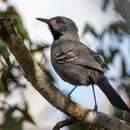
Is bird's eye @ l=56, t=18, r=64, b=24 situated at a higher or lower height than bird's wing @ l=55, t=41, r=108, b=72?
higher

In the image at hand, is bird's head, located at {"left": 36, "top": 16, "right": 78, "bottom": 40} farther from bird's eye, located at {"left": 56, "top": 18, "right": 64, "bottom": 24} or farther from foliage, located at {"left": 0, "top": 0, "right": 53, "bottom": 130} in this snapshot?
foliage, located at {"left": 0, "top": 0, "right": 53, "bottom": 130}

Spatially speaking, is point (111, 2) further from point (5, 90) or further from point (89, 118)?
point (5, 90)

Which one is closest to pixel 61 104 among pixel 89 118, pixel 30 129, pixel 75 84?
pixel 89 118

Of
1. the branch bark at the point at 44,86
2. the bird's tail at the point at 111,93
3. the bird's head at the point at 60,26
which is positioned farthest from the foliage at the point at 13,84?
the branch bark at the point at 44,86

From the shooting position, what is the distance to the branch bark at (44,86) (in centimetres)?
283

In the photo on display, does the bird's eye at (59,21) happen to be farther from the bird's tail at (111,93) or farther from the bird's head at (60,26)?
the bird's tail at (111,93)

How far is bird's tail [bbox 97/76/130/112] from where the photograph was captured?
11.3 ft

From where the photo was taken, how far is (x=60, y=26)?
4.16m

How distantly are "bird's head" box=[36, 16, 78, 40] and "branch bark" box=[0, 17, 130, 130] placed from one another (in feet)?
3.77

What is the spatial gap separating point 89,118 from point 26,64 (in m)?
0.42

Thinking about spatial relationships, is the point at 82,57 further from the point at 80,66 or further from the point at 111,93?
the point at 111,93

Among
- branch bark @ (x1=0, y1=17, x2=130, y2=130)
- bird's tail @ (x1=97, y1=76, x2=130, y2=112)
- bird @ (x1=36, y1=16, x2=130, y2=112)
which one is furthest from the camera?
bird @ (x1=36, y1=16, x2=130, y2=112)

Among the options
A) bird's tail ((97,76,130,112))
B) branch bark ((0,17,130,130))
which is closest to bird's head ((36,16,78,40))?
bird's tail ((97,76,130,112))

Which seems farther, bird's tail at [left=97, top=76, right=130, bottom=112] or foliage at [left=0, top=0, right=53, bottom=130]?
foliage at [left=0, top=0, right=53, bottom=130]
